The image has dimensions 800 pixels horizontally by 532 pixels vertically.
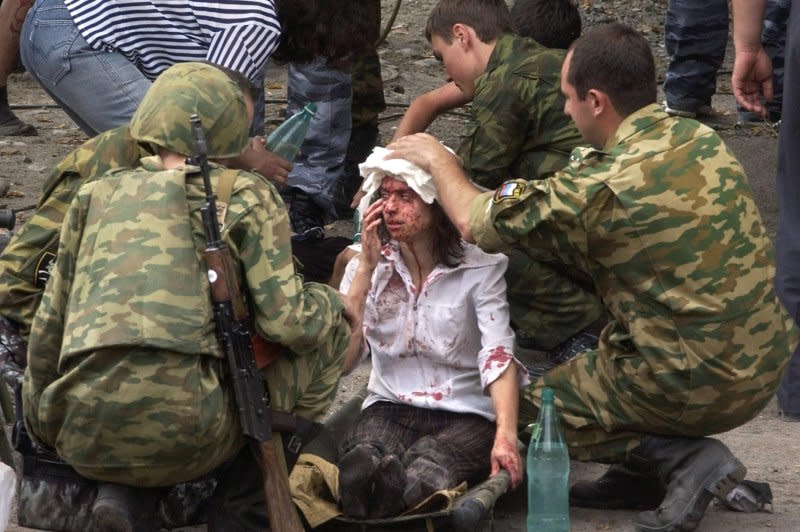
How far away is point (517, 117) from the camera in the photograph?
5.65m

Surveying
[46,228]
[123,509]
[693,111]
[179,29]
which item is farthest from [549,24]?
[123,509]

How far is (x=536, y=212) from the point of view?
4238 mm

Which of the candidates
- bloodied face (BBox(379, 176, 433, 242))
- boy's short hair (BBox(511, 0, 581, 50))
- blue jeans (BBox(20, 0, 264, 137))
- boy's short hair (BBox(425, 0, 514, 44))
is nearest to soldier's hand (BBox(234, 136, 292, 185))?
blue jeans (BBox(20, 0, 264, 137))

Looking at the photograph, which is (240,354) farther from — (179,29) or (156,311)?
(179,29)

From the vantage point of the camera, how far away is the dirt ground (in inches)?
178

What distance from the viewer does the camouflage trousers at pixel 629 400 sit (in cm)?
425

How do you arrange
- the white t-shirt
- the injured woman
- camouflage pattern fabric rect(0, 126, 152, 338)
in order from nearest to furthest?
camouflage pattern fabric rect(0, 126, 152, 338), the injured woman, the white t-shirt

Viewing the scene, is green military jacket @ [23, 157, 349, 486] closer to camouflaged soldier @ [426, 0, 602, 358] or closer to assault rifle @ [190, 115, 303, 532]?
assault rifle @ [190, 115, 303, 532]

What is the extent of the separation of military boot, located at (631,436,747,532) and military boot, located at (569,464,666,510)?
26 centimetres

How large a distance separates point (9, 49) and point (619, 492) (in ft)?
14.8

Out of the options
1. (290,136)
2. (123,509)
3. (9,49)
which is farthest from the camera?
(9,49)

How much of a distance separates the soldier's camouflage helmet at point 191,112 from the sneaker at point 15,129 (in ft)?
16.0

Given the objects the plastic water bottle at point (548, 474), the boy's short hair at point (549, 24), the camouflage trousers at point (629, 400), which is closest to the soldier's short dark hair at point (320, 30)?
the boy's short hair at point (549, 24)

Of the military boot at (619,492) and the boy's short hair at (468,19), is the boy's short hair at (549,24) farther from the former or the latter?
the military boot at (619,492)
